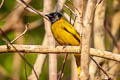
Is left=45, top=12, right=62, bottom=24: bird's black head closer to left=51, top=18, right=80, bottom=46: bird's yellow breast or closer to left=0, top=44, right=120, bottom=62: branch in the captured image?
left=51, top=18, right=80, bottom=46: bird's yellow breast

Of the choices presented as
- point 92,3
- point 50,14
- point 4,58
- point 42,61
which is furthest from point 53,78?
point 4,58

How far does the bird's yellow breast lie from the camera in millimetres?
4906

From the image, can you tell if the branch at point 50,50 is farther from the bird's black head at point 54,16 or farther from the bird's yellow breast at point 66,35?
the bird's black head at point 54,16

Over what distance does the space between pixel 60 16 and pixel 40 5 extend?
1.52 meters

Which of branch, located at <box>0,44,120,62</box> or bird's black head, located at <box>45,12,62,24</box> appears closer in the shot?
branch, located at <box>0,44,120,62</box>

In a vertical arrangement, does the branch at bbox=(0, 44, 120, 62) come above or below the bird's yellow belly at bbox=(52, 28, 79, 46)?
below

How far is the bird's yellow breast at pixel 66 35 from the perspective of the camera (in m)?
4.91

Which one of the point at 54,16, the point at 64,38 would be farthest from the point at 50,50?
the point at 54,16

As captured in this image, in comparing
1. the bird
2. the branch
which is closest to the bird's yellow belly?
the bird

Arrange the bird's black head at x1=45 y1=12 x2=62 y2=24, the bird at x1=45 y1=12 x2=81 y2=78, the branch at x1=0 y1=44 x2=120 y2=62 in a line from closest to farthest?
1. the branch at x1=0 y1=44 x2=120 y2=62
2. the bird at x1=45 y1=12 x2=81 y2=78
3. the bird's black head at x1=45 y1=12 x2=62 y2=24

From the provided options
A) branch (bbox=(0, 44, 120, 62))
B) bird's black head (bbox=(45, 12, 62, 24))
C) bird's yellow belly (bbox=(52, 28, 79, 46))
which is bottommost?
branch (bbox=(0, 44, 120, 62))

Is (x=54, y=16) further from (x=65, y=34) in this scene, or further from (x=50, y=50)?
(x=50, y=50)

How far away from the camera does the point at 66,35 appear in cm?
498

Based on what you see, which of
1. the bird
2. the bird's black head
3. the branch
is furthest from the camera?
the bird's black head
